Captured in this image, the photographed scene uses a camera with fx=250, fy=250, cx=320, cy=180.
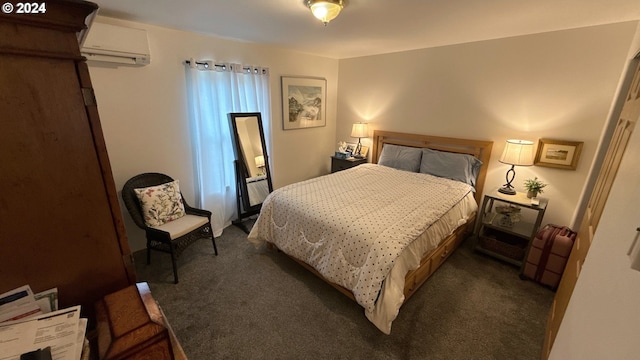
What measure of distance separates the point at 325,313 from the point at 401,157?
2.34 metres

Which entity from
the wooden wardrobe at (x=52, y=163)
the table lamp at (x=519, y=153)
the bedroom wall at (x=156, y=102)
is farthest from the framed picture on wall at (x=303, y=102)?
the wooden wardrobe at (x=52, y=163)

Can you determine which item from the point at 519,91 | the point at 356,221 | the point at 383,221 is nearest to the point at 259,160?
the point at 356,221

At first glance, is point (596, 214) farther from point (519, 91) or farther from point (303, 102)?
point (303, 102)

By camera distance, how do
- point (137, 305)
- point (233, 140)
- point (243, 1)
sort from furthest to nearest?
point (233, 140)
point (243, 1)
point (137, 305)

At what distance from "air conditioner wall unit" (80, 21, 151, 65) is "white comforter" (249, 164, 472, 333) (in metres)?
1.79

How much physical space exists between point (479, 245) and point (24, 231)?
11.0 feet

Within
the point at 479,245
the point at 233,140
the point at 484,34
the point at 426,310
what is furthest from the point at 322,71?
the point at 426,310

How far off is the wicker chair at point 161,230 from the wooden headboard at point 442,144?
2741 millimetres

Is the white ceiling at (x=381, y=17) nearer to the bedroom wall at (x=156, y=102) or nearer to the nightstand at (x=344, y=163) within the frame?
the bedroom wall at (x=156, y=102)

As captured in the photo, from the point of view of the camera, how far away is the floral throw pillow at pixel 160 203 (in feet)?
7.69

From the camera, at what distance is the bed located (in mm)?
1728

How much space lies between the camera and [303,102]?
391cm

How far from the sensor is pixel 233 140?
3113 millimetres

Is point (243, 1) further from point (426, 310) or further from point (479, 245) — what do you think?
point (479, 245)
